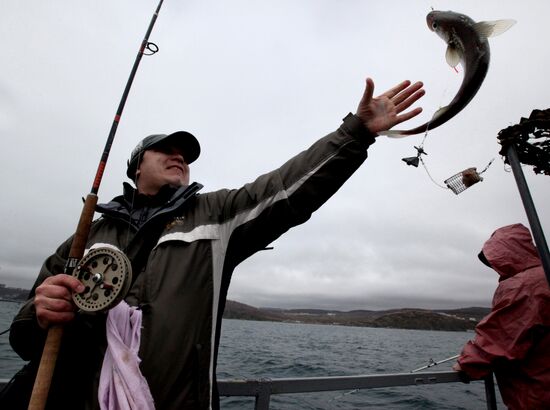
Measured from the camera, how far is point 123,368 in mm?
1700

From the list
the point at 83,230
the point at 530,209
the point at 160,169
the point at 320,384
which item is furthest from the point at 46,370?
the point at 530,209

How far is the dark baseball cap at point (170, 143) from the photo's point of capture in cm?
294

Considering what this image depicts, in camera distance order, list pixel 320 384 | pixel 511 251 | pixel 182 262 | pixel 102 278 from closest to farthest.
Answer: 1. pixel 102 278
2. pixel 182 262
3. pixel 320 384
4. pixel 511 251

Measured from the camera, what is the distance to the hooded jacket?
1.82 meters

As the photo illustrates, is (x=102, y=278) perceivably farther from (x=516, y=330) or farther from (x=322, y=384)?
(x=516, y=330)

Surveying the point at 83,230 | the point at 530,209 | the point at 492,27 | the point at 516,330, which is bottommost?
the point at 516,330

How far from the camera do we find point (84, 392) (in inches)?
72.1

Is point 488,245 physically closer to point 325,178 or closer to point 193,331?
point 325,178

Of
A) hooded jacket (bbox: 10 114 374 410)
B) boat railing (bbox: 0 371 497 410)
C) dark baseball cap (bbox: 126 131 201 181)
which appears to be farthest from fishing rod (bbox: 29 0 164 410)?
dark baseball cap (bbox: 126 131 201 181)

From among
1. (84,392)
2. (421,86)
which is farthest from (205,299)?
(421,86)

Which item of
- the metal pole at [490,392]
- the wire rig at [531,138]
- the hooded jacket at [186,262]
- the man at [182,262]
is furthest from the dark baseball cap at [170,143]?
the metal pole at [490,392]

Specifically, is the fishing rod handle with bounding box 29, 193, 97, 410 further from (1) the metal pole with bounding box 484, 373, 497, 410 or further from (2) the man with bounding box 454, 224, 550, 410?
(1) the metal pole with bounding box 484, 373, 497, 410

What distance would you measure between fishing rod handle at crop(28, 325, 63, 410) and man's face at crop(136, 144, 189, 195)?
51.4 inches

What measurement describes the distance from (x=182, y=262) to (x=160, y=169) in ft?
3.66
